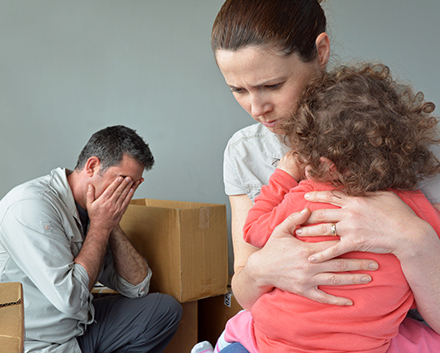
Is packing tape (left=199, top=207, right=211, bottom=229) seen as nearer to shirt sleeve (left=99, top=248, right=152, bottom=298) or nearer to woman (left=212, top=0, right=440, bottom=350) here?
shirt sleeve (left=99, top=248, right=152, bottom=298)

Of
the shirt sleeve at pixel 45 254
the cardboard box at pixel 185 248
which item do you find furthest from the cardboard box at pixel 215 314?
the shirt sleeve at pixel 45 254

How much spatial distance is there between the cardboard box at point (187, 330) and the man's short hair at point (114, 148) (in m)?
0.75

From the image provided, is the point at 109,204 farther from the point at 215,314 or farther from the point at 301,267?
the point at 301,267

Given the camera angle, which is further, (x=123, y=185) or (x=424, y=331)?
(x=123, y=185)

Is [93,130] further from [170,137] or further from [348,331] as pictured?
[348,331]

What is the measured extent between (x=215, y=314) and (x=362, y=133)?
159cm

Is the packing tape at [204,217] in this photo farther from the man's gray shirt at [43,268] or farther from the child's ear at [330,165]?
the child's ear at [330,165]

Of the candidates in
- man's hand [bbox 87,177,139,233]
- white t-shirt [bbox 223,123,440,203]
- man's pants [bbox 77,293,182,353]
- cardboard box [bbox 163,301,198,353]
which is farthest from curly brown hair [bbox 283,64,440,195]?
cardboard box [bbox 163,301,198,353]

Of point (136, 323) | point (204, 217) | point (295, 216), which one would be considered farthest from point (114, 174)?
point (295, 216)

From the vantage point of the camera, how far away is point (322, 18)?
3.24 ft

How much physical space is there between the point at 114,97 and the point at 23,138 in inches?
22.7

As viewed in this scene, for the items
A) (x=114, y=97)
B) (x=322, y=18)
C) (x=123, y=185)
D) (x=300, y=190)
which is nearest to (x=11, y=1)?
(x=114, y=97)

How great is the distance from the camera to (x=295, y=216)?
0.79m

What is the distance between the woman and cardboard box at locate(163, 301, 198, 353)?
0.99 m
